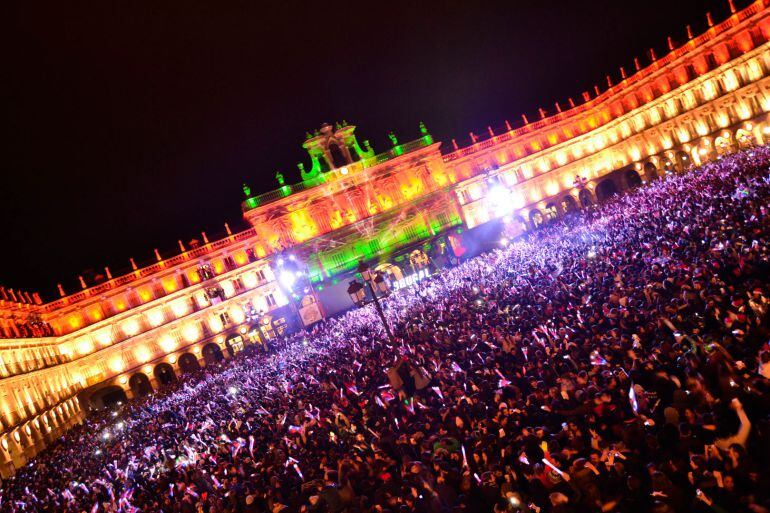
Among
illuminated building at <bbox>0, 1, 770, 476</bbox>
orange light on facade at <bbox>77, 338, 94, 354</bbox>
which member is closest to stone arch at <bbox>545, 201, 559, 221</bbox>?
illuminated building at <bbox>0, 1, 770, 476</bbox>

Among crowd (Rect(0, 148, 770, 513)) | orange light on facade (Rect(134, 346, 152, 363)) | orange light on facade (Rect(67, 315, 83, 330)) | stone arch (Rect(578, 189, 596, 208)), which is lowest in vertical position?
crowd (Rect(0, 148, 770, 513))

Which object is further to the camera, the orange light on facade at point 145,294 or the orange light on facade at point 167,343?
the orange light on facade at point 145,294

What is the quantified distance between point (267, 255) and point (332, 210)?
7.79 m

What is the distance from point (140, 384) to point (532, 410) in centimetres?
4557

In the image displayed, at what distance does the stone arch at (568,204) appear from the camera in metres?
52.6

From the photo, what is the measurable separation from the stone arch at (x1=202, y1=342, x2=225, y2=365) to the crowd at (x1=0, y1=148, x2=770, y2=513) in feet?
86.3

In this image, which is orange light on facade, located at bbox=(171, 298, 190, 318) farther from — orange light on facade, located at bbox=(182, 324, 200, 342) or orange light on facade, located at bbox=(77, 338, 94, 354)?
orange light on facade, located at bbox=(77, 338, 94, 354)

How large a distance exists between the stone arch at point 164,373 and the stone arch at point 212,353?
326 centimetres

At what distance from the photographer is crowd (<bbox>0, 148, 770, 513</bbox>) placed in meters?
4.95

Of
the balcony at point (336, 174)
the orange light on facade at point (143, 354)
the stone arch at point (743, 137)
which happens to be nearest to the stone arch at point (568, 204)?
the stone arch at point (743, 137)

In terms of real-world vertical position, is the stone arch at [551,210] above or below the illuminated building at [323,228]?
below

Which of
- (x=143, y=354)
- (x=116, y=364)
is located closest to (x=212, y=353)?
(x=143, y=354)

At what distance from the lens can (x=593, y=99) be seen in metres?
53.7

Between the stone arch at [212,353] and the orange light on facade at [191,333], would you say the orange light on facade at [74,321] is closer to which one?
the orange light on facade at [191,333]
